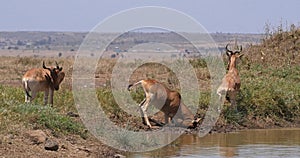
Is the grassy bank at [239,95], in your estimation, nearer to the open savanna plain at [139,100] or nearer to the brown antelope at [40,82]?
the open savanna plain at [139,100]

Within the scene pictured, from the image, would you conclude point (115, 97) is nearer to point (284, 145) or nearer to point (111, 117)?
point (111, 117)

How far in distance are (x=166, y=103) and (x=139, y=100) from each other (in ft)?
3.49

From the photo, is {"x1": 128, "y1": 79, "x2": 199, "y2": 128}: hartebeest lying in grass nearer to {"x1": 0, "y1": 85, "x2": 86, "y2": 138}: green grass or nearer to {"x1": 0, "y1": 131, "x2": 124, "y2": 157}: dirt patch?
{"x1": 0, "y1": 85, "x2": 86, "y2": 138}: green grass

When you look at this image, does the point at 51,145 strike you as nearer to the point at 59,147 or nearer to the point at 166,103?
the point at 59,147

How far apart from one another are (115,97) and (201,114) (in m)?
2.05

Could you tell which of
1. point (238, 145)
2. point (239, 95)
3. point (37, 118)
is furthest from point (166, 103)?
point (37, 118)

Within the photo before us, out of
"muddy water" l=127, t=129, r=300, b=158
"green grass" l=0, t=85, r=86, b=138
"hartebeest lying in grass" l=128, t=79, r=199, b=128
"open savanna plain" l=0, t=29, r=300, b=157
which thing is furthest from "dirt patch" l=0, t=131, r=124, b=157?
"hartebeest lying in grass" l=128, t=79, r=199, b=128

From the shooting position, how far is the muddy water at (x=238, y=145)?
1367 cm

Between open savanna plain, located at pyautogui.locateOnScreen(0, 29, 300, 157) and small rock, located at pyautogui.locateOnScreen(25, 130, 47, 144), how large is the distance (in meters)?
0.06

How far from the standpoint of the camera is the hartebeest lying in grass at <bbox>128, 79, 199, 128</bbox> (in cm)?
1659

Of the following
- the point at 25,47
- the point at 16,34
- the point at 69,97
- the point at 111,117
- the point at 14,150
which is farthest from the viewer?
the point at 16,34

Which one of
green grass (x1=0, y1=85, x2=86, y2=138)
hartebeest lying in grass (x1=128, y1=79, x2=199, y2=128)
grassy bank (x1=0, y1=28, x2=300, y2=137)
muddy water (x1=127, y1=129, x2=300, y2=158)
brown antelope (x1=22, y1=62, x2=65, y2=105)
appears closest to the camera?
green grass (x1=0, y1=85, x2=86, y2=138)

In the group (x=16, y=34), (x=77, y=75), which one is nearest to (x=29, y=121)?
(x=77, y=75)

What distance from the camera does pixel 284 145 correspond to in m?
14.9
